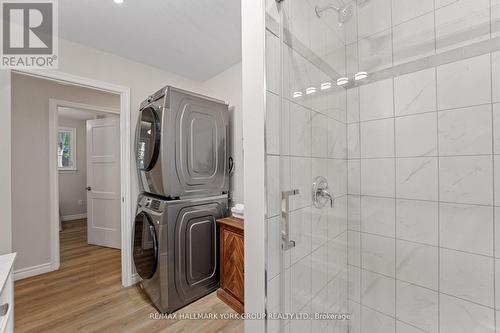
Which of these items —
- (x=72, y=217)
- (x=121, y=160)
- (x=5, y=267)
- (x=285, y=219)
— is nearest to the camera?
(x=285, y=219)

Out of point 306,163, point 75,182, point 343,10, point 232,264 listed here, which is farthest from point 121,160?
point 75,182

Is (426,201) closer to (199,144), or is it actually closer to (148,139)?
(199,144)

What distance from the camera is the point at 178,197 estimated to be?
1.93m

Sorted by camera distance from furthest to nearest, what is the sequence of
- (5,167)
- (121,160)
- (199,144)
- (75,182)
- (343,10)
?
(75,182) < (121,160) < (199,144) < (5,167) < (343,10)

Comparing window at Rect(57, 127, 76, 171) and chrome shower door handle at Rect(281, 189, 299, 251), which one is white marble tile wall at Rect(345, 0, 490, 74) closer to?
chrome shower door handle at Rect(281, 189, 299, 251)

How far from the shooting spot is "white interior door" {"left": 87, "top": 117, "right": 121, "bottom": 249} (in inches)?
130

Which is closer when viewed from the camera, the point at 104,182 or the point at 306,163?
the point at 306,163

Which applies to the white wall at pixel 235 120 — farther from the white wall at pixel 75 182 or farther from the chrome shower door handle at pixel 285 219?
the white wall at pixel 75 182

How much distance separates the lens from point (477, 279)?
43.8 inches

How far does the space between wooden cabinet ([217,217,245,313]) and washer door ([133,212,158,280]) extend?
60 centimetres

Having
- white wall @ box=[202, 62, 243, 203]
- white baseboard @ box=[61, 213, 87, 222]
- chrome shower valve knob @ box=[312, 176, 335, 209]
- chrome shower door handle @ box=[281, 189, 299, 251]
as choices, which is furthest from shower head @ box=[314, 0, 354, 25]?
white baseboard @ box=[61, 213, 87, 222]

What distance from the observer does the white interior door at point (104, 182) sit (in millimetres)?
3303

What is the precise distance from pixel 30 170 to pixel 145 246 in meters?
1.98

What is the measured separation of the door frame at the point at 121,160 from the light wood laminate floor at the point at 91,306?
22 cm
